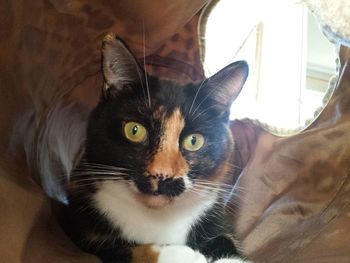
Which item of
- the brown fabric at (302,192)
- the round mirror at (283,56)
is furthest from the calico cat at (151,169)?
the round mirror at (283,56)

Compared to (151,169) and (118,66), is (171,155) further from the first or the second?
(118,66)

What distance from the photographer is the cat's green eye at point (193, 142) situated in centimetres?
85

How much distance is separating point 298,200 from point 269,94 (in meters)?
0.86

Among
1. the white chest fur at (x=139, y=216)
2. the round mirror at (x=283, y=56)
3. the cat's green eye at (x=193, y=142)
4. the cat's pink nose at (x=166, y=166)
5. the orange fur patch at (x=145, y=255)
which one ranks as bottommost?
the orange fur patch at (x=145, y=255)

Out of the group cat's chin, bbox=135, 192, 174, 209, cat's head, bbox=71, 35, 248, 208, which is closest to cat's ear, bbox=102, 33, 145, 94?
cat's head, bbox=71, 35, 248, 208

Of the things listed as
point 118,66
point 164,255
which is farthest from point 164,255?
point 118,66

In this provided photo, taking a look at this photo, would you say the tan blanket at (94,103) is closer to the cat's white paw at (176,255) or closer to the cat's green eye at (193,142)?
the cat's white paw at (176,255)

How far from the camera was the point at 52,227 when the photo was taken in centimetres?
76

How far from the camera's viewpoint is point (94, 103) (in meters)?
1.14

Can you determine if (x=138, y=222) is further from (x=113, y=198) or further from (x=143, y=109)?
(x=143, y=109)

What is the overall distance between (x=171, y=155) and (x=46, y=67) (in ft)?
0.93

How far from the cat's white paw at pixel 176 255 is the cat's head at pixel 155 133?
0.26ft

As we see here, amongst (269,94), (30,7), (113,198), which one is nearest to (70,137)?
(113,198)

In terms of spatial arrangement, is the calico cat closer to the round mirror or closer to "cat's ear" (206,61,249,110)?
"cat's ear" (206,61,249,110)
